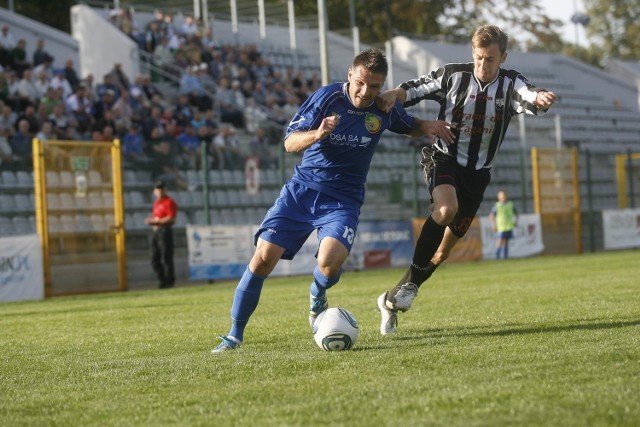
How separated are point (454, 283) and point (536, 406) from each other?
11.6 metres

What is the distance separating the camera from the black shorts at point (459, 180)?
9.08 meters

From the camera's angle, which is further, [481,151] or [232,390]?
[481,151]

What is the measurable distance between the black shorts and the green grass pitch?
0.86 m

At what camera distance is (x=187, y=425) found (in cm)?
490

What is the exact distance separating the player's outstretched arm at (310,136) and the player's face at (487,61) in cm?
190

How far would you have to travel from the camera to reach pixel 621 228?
98.4 ft

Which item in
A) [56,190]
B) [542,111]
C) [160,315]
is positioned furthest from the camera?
[56,190]

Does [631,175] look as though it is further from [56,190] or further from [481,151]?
[481,151]

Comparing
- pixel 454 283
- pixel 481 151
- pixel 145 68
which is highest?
pixel 145 68

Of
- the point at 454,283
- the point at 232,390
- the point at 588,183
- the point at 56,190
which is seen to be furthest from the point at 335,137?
the point at 588,183

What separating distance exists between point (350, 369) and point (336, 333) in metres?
0.96

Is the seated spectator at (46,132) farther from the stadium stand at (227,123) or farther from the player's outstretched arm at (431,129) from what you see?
the player's outstretched arm at (431,129)

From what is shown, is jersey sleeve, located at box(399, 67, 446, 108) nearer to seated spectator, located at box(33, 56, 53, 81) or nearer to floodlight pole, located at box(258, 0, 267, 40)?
seated spectator, located at box(33, 56, 53, 81)

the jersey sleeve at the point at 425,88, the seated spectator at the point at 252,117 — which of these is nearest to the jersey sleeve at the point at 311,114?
the jersey sleeve at the point at 425,88
